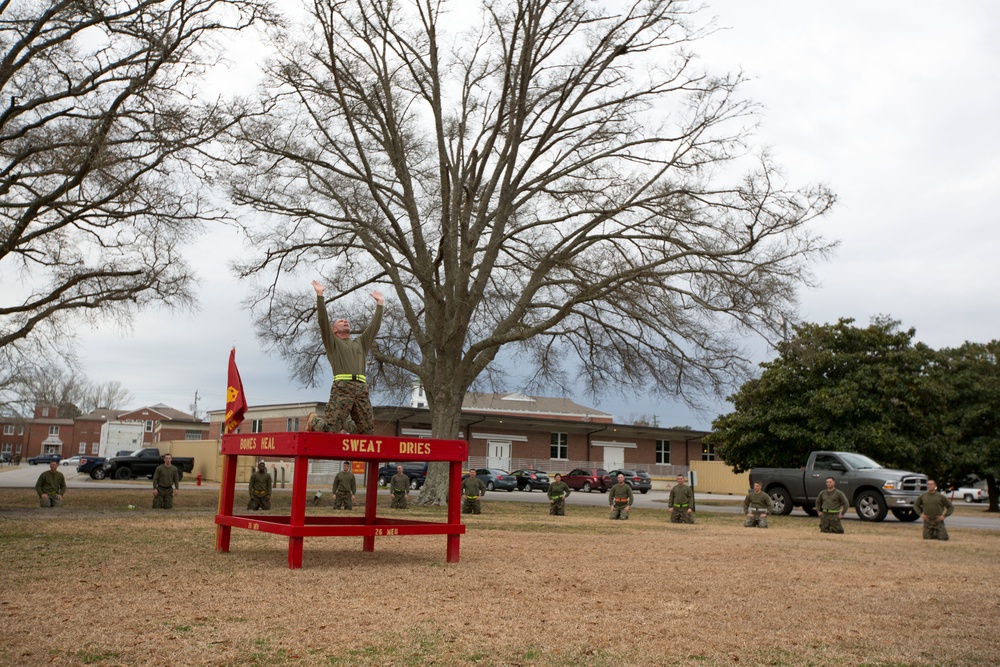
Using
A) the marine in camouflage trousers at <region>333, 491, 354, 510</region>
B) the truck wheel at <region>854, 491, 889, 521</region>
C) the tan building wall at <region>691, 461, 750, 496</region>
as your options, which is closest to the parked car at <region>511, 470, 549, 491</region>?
the tan building wall at <region>691, 461, 750, 496</region>

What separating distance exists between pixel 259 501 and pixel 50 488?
5.14 metres

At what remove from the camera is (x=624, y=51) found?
25.5 m

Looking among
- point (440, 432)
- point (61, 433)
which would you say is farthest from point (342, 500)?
point (61, 433)

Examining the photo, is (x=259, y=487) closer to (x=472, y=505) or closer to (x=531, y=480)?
(x=472, y=505)

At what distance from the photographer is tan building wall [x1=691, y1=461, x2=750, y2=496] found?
2087 inches

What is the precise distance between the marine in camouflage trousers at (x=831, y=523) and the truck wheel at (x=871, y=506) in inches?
233

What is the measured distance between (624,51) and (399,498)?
15015 millimetres

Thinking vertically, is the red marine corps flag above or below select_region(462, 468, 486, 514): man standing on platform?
above

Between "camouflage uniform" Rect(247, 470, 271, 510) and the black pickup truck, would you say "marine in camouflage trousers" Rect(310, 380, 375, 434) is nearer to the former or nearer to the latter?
"camouflage uniform" Rect(247, 470, 271, 510)

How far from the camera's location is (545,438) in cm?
6109

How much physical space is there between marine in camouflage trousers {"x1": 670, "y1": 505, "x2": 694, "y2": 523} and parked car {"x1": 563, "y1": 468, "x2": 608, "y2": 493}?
2538 cm

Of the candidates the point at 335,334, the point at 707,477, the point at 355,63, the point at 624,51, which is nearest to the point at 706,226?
the point at 624,51

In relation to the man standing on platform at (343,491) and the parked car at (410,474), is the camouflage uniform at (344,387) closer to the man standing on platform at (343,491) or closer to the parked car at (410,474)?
the man standing on platform at (343,491)

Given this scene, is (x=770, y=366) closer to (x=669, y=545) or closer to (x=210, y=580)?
(x=669, y=545)
